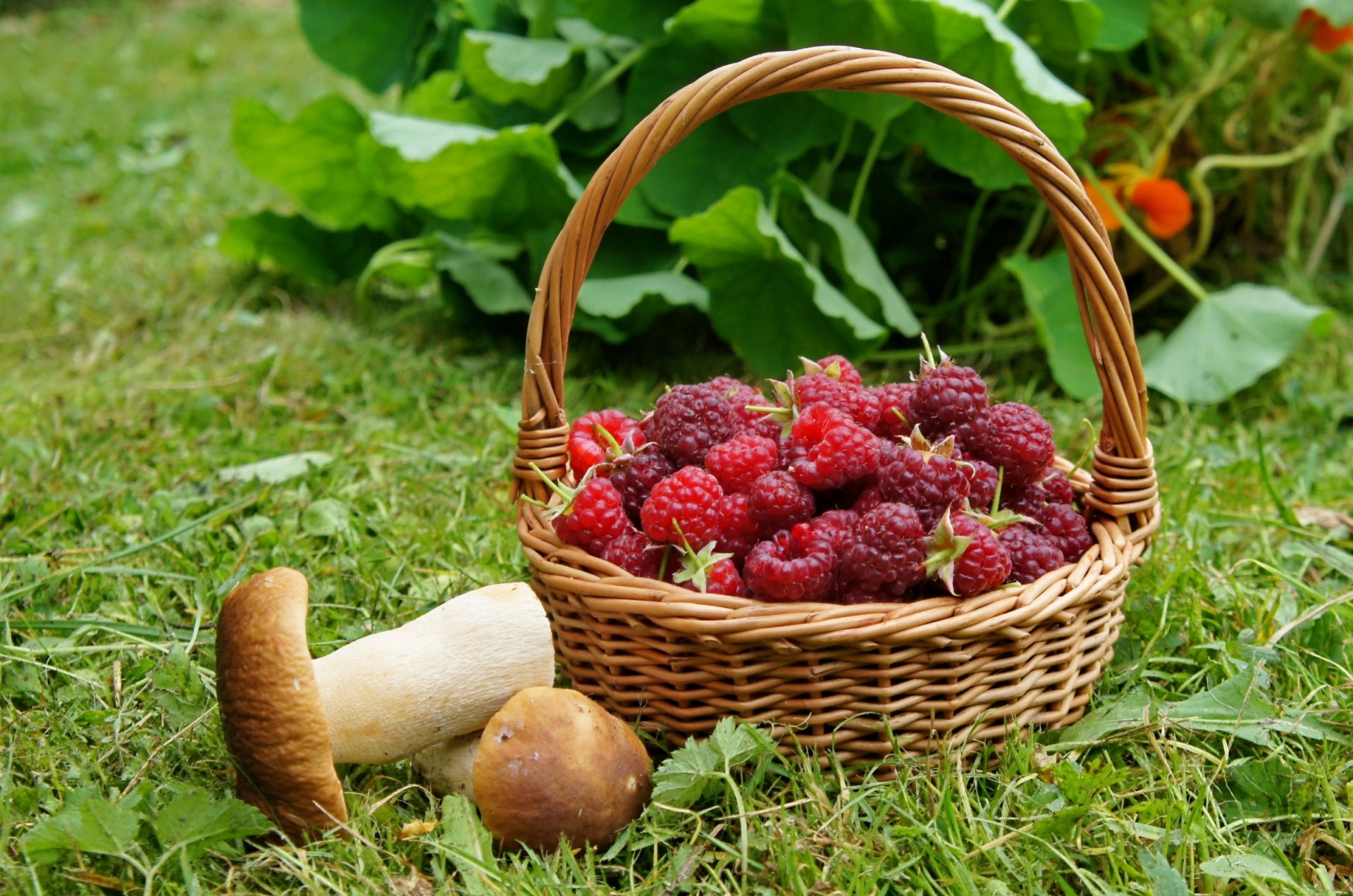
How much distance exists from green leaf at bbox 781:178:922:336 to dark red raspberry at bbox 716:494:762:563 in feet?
3.16

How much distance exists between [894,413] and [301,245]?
192cm

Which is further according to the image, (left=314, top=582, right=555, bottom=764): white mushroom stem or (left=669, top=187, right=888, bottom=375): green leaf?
(left=669, top=187, right=888, bottom=375): green leaf

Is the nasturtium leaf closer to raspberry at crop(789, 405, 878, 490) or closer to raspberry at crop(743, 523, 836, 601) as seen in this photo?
raspberry at crop(789, 405, 878, 490)

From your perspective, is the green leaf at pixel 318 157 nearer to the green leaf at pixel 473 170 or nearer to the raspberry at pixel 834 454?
the green leaf at pixel 473 170

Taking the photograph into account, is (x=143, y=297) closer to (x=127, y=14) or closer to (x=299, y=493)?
(x=299, y=493)

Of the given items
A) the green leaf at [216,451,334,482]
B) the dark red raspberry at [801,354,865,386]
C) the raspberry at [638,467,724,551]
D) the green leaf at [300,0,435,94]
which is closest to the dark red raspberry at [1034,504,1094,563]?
the dark red raspberry at [801,354,865,386]

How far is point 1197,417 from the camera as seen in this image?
2078mm

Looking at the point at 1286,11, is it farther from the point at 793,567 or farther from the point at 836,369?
the point at 793,567

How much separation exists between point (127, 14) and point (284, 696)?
715 cm

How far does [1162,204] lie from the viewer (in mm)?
2295

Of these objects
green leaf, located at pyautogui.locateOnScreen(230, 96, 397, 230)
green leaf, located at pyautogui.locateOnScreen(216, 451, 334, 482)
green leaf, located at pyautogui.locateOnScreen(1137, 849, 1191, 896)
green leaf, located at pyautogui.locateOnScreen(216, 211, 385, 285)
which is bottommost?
green leaf, located at pyautogui.locateOnScreen(216, 211, 385, 285)

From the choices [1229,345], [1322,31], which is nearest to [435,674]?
[1229,345]

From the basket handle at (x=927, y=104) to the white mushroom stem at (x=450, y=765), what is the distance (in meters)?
0.30

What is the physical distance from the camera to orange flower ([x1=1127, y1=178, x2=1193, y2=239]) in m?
2.28
